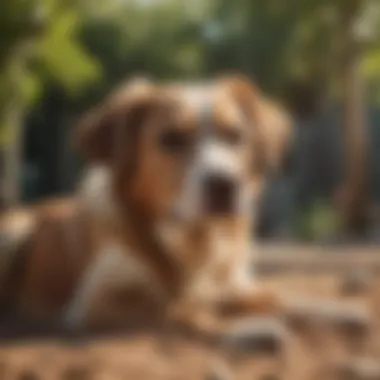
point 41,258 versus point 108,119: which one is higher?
point 108,119

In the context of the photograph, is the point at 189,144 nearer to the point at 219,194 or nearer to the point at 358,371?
the point at 219,194

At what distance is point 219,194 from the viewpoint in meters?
0.94

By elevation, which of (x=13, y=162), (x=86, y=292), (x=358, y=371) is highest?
(x=13, y=162)

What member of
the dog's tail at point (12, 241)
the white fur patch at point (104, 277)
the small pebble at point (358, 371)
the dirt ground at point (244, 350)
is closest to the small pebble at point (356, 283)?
the dirt ground at point (244, 350)

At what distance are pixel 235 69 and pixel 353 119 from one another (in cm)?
14

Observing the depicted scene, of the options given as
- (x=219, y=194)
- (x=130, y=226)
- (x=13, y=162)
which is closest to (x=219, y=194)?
(x=219, y=194)

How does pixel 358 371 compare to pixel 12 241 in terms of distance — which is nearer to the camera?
pixel 358 371

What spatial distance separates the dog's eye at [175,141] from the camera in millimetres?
952

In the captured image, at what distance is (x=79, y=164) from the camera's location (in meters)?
0.95

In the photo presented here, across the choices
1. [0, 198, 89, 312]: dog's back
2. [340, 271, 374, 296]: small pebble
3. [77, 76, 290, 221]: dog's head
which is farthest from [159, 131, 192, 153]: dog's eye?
[340, 271, 374, 296]: small pebble

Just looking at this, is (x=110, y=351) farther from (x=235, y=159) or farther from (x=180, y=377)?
(x=235, y=159)

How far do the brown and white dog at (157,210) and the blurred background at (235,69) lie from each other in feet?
0.07

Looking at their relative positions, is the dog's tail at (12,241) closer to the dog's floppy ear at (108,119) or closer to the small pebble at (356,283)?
the dog's floppy ear at (108,119)

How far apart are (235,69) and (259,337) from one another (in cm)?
29
